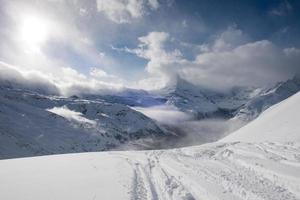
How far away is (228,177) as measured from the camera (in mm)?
17031

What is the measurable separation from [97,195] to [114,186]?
1752 mm

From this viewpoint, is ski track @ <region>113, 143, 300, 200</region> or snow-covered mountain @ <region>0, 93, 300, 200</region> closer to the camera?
ski track @ <region>113, 143, 300, 200</region>

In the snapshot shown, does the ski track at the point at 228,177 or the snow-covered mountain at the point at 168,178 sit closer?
the ski track at the point at 228,177

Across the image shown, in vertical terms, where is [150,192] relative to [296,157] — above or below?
below

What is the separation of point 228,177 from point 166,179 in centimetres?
376

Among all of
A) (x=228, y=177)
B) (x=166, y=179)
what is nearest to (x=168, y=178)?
(x=166, y=179)

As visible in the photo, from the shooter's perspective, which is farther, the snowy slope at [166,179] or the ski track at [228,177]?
the snowy slope at [166,179]

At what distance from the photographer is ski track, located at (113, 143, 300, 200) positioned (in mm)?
13930

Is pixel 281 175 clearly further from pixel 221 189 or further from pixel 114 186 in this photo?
pixel 114 186

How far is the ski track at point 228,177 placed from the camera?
1393 centimetres

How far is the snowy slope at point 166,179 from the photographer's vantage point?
14133mm

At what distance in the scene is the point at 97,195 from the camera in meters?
14.5

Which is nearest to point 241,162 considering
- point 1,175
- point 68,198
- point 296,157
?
point 296,157

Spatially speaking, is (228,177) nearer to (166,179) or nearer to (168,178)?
(168,178)
